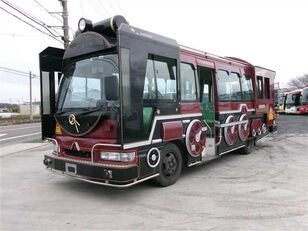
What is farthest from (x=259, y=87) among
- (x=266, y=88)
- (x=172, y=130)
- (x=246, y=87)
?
(x=172, y=130)

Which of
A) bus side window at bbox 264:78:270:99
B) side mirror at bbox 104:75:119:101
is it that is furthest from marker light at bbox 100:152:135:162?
bus side window at bbox 264:78:270:99

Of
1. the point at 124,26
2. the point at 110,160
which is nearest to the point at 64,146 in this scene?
the point at 110,160

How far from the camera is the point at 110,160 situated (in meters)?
5.36

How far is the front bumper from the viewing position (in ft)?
16.9

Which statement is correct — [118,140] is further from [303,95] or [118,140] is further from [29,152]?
[303,95]

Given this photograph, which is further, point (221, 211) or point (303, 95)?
point (303, 95)

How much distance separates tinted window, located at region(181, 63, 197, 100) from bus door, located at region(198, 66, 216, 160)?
0.99 metres

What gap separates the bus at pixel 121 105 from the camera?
17.3ft

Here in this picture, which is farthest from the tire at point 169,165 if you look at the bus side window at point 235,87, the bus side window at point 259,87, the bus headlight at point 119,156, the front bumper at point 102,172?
the bus side window at point 259,87

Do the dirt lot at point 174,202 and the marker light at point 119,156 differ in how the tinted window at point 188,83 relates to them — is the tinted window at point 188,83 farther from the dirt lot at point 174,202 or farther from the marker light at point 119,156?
Result: the marker light at point 119,156

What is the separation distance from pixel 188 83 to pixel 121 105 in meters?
2.33

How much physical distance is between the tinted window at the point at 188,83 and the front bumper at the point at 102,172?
6.42 ft

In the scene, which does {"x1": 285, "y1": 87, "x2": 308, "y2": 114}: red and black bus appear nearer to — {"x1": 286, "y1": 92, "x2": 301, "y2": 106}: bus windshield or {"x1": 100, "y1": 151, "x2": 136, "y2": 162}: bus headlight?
{"x1": 286, "y1": 92, "x2": 301, "y2": 106}: bus windshield

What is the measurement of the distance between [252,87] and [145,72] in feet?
18.9
